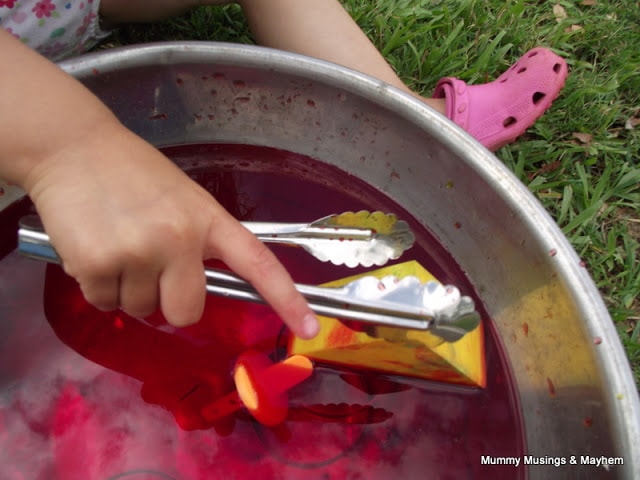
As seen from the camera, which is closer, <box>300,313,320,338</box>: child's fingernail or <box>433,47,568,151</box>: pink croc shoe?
<box>300,313,320,338</box>: child's fingernail

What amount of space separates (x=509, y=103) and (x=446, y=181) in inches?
10.0

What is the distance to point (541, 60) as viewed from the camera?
89 centimetres

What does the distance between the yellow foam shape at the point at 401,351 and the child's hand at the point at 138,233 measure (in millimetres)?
126

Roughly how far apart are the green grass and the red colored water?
0.93ft

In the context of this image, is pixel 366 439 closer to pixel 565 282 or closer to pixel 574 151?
pixel 565 282

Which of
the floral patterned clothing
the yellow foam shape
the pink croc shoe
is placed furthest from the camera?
the pink croc shoe

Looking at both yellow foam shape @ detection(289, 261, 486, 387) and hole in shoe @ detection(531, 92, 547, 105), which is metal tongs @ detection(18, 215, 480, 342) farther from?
hole in shoe @ detection(531, 92, 547, 105)

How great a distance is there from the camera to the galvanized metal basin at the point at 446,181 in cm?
57

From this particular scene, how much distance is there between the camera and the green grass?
906 millimetres

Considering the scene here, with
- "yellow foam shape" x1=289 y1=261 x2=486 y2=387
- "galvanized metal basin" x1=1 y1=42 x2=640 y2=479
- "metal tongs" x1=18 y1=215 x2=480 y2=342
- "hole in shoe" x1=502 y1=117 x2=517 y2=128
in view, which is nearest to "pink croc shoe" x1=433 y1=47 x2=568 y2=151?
"hole in shoe" x1=502 y1=117 x2=517 y2=128

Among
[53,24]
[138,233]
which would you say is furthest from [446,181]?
[53,24]

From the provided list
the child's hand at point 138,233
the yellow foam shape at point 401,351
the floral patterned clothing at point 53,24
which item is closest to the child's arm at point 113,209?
the child's hand at point 138,233

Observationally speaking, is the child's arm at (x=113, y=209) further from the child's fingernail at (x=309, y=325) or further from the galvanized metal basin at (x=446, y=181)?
the galvanized metal basin at (x=446, y=181)

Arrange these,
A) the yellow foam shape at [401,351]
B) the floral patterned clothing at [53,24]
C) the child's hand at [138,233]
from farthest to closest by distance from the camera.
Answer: the floral patterned clothing at [53,24] < the yellow foam shape at [401,351] < the child's hand at [138,233]
